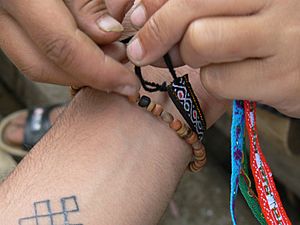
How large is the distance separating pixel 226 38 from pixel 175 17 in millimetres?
75

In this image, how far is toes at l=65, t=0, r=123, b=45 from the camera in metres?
0.90

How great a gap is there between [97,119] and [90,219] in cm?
17

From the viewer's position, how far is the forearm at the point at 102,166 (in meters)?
0.95

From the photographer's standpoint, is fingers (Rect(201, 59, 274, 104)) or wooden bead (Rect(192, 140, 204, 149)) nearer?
fingers (Rect(201, 59, 274, 104))

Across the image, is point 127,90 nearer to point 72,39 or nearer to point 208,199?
point 72,39

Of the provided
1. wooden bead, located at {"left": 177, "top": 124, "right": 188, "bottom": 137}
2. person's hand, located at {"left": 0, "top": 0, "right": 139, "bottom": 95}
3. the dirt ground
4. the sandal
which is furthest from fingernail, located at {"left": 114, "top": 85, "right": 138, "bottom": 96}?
the sandal

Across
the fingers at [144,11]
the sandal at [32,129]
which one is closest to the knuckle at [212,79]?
the fingers at [144,11]

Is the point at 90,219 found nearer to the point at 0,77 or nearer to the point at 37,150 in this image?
the point at 37,150

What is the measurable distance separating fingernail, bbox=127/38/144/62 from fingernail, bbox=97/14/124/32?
0.17ft

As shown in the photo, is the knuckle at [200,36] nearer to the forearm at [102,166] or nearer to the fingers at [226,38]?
the fingers at [226,38]

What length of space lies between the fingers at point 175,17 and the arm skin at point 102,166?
0.21m

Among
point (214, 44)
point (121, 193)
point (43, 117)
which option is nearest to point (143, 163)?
point (121, 193)

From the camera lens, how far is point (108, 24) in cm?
90

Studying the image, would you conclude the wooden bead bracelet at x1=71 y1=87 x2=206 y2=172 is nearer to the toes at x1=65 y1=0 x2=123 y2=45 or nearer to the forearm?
the forearm
